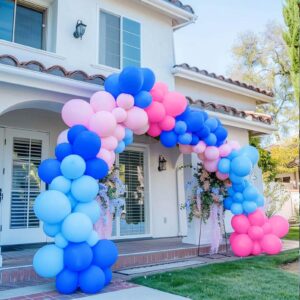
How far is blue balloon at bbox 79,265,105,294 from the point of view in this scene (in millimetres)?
5438

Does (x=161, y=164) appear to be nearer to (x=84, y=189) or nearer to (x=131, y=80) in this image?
(x=131, y=80)

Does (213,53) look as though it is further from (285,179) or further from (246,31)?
(285,179)

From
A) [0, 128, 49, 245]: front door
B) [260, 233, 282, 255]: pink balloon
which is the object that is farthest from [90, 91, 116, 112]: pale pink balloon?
[260, 233, 282, 255]: pink balloon

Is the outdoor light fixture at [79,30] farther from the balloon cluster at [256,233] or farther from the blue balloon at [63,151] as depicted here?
the balloon cluster at [256,233]

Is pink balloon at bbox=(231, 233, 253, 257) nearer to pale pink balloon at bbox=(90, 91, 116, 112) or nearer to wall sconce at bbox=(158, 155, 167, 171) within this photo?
wall sconce at bbox=(158, 155, 167, 171)

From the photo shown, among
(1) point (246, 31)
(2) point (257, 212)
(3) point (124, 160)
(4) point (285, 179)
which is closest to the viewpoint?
(2) point (257, 212)

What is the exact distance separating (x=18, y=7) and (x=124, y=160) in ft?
17.1

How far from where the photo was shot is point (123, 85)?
256 inches

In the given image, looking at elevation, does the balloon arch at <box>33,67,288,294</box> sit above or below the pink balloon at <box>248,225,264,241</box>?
above

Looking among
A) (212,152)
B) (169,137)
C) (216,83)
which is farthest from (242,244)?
(216,83)

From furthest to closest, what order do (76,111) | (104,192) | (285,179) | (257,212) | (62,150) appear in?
(285,179) → (257,212) → (104,192) → (76,111) → (62,150)

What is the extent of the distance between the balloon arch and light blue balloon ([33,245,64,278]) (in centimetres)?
1

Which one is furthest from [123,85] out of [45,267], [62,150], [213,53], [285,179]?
[285,179]

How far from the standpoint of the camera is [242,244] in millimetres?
8445
